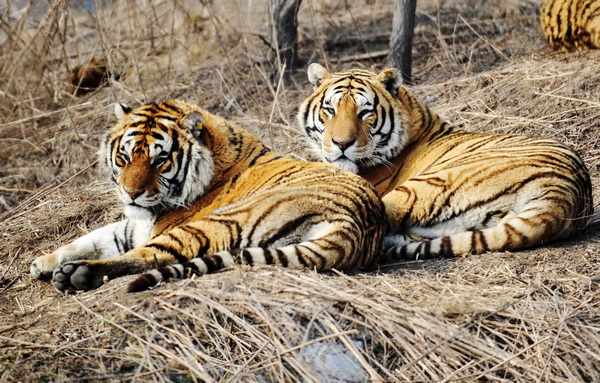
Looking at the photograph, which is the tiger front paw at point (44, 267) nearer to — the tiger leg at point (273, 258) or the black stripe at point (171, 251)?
the black stripe at point (171, 251)

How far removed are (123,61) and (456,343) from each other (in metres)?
6.78

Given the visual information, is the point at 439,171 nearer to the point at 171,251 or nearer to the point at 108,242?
the point at 171,251

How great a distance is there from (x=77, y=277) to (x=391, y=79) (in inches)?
115

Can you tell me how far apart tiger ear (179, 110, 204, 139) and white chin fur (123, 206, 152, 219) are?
55cm

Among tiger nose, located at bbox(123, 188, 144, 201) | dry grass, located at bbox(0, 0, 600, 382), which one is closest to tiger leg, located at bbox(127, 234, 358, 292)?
dry grass, located at bbox(0, 0, 600, 382)

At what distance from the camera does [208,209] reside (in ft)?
15.2

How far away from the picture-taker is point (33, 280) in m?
4.62

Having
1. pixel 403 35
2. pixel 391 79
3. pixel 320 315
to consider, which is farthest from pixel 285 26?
pixel 320 315

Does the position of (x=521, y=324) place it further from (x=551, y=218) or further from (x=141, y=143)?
(x=141, y=143)

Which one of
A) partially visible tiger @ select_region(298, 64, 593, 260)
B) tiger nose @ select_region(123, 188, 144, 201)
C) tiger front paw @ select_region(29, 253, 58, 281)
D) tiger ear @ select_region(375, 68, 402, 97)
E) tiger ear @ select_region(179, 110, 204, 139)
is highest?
tiger ear @ select_region(179, 110, 204, 139)

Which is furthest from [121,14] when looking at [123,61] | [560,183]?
[560,183]

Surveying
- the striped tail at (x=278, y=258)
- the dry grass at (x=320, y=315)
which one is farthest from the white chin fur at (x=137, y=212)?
the striped tail at (x=278, y=258)

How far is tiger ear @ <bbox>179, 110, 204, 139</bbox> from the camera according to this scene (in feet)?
15.1

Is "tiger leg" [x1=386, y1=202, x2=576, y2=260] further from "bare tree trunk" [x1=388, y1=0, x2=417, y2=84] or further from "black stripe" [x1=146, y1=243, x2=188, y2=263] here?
"bare tree trunk" [x1=388, y1=0, x2=417, y2=84]
